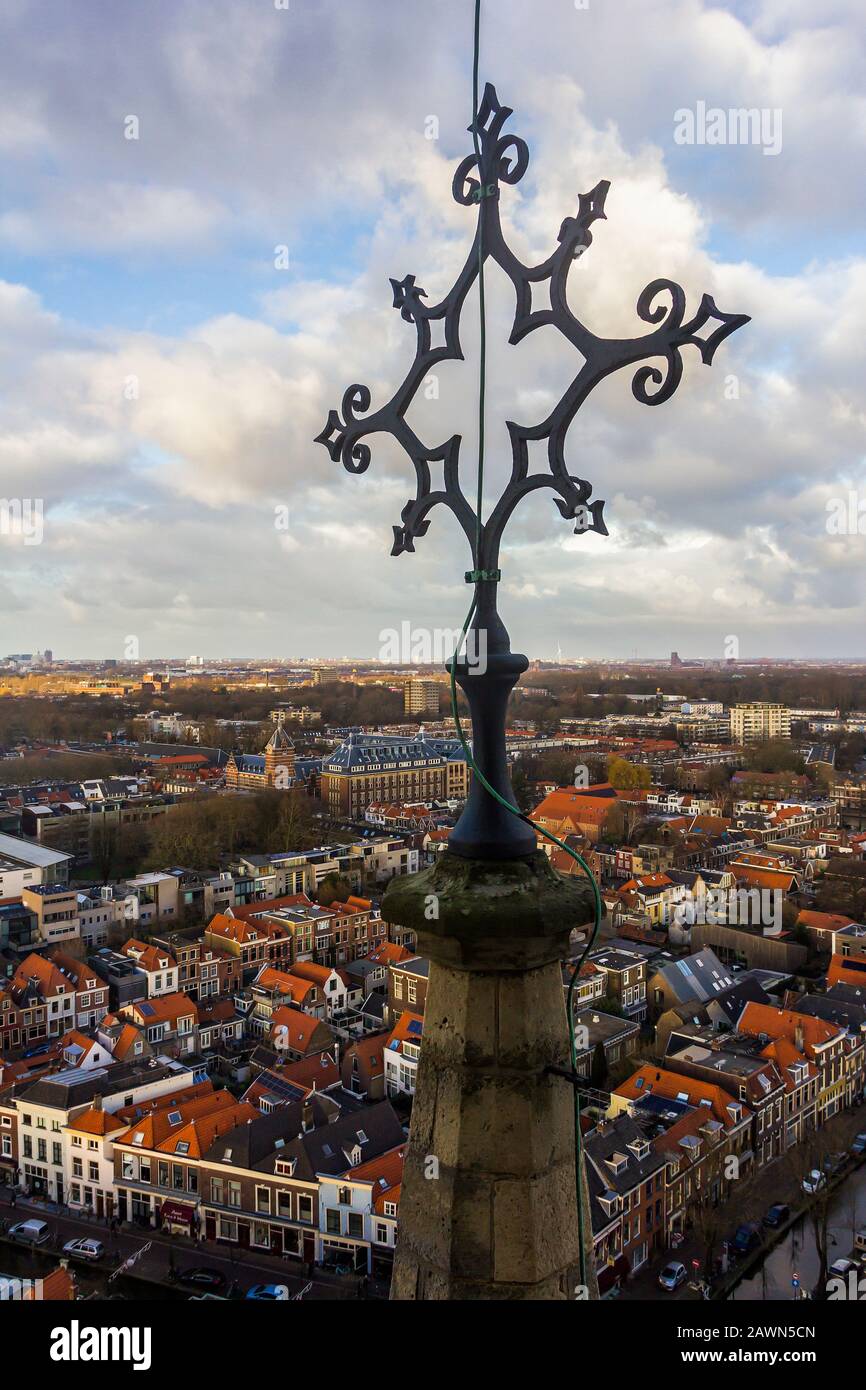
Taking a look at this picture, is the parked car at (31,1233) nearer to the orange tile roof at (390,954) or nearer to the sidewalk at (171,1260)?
the sidewalk at (171,1260)

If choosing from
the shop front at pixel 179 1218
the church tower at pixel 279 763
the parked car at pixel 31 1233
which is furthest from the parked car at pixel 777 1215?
the church tower at pixel 279 763

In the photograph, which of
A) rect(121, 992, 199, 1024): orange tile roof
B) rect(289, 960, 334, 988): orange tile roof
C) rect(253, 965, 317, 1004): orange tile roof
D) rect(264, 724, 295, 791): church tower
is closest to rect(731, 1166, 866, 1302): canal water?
rect(253, 965, 317, 1004): orange tile roof

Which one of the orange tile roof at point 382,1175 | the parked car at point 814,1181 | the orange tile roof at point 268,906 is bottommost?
the parked car at point 814,1181

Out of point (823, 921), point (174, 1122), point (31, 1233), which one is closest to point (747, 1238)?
point (174, 1122)

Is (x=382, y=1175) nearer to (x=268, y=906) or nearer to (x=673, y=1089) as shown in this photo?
(x=673, y=1089)
